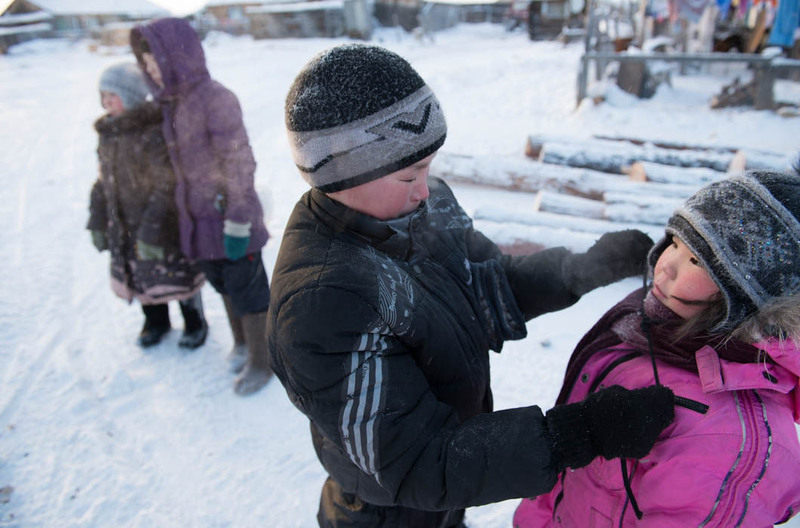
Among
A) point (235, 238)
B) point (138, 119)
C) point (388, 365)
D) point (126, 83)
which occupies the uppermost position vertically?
point (126, 83)

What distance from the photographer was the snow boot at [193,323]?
3475mm

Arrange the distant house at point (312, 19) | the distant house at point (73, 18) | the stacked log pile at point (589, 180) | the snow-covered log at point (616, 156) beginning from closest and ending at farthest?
the stacked log pile at point (589, 180) < the snow-covered log at point (616, 156) < the distant house at point (73, 18) < the distant house at point (312, 19)

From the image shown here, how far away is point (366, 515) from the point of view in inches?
54.7

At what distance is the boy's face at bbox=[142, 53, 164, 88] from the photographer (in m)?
2.65

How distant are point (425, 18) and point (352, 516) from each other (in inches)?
1047

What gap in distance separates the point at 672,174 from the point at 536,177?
54.1 inches

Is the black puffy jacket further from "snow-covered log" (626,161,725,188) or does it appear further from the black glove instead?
"snow-covered log" (626,161,725,188)

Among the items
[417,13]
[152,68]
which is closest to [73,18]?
[417,13]

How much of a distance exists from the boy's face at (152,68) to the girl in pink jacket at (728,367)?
268 centimetres

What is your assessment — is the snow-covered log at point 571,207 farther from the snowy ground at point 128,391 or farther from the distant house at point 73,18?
the distant house at point 73,18

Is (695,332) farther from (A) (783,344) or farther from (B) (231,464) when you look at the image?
(B) (231,464)

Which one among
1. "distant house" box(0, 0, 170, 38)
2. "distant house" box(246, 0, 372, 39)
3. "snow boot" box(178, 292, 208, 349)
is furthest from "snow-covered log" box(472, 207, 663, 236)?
"distant house" box(246, 0, 372, 39)

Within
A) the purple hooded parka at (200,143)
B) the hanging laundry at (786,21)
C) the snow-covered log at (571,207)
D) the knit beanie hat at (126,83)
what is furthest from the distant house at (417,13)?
the purple hooded parka at (200,143)

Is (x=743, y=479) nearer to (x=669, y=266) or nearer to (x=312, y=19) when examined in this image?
(x=669, y=266)
